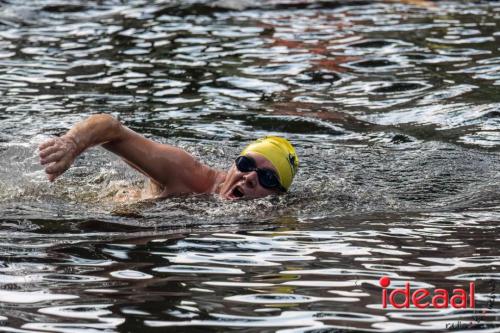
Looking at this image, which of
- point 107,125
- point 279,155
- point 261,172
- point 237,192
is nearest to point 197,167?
point 237,192

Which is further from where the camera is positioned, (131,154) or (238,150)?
(238,150)

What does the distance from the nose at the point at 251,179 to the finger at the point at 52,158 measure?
7.14ft

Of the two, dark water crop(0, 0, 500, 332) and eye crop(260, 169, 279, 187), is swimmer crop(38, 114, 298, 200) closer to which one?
eye crop(260, 169, 279, 187)

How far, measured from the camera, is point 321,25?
17.8 metres

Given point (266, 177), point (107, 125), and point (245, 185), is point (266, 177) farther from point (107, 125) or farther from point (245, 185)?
point (107, 125)

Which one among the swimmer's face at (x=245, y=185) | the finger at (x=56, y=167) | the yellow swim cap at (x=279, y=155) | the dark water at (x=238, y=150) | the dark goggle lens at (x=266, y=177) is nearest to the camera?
the dark water at (x=238, y=150)

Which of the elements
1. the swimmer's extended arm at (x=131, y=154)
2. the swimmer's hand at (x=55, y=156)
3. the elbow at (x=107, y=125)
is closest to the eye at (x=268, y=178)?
the swimmer's extended arm at (x=131, y=154)

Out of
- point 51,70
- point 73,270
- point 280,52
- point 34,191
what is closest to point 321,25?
point 280,52

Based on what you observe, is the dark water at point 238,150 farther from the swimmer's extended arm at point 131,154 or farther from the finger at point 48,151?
the finger at point 48,151

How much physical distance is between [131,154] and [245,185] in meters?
1.11

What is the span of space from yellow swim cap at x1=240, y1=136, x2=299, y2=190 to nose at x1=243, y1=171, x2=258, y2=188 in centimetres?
21

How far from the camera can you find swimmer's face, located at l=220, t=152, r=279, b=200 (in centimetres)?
844

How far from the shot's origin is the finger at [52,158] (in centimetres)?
664

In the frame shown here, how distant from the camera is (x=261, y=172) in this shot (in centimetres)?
857
